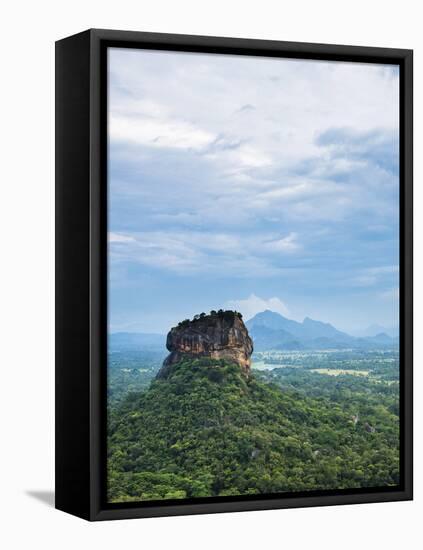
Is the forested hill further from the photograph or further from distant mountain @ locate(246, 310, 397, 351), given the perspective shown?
distant mountain @ locate(246, 310, 397, 351)

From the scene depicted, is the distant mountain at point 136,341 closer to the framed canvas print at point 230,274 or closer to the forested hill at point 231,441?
the framed canvas print at point 230,274

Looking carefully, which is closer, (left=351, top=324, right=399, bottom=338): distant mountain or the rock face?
the rock face

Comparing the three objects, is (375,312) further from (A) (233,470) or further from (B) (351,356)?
(A) (233,470)

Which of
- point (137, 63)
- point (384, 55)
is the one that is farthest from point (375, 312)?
point (137, 63)

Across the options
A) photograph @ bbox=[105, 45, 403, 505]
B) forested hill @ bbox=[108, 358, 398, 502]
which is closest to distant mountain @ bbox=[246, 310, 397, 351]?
photograph @ bbox=[105, 45, 403, 505]

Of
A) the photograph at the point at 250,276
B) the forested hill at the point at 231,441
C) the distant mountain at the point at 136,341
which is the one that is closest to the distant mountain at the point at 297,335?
the photograph at the point at 250,276

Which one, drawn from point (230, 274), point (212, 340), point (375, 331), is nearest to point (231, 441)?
point (212, 340)

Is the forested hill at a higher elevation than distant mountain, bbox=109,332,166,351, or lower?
lower
